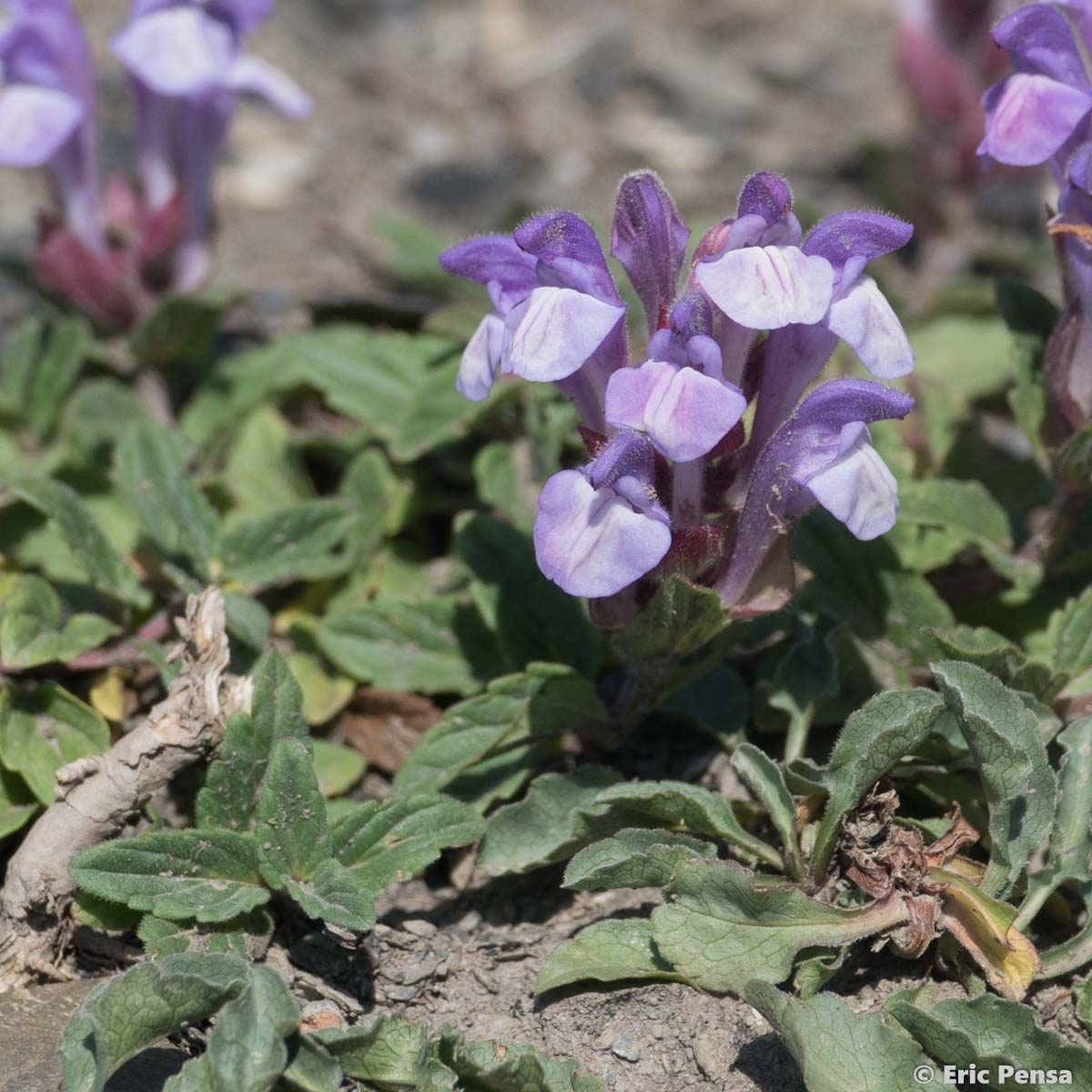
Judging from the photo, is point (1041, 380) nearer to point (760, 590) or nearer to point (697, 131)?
point (760, 590)

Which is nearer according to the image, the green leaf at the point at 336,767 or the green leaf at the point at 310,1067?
the green leaf at the point at 310,1067

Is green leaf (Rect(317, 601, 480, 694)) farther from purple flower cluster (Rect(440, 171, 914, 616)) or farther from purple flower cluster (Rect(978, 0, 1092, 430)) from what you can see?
purple flower cluster (Rect(978, 0, 1092, 430))

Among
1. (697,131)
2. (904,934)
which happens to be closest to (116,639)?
(904,934)

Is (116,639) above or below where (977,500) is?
below

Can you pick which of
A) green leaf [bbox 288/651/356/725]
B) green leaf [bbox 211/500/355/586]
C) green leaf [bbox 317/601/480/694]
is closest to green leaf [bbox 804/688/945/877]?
green leaf [bbox 317/601/480/694]

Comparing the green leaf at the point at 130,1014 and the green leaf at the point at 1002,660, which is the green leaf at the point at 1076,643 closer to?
the green leaf at the point at 1002,660

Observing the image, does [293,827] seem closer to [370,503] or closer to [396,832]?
[396,832]

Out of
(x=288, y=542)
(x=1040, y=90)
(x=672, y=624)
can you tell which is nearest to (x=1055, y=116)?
(x=1040, y=90)

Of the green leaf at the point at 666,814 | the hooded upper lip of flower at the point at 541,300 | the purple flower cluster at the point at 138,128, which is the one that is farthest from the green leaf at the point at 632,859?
the purple flower cluster at the point at 138,128
